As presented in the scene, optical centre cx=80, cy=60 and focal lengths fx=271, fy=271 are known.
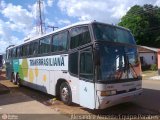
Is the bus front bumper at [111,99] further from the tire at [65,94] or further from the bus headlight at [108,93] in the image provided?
the tire at [65,94]

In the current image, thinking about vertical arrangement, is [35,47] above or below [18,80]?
above

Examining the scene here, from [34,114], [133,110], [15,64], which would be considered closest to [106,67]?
[133,110]

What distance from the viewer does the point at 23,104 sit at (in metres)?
10.9

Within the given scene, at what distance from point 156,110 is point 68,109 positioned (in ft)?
10.9

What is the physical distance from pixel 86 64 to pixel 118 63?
3.67 feet

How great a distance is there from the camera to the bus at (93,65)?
8992 millimetres

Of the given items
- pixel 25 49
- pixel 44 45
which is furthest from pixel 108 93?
pixel 25 49

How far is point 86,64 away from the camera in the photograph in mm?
9531

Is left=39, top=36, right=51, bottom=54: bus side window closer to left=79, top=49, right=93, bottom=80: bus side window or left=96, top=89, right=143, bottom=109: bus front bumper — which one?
left=79, top=49, right=93, bottom=80: bus side window

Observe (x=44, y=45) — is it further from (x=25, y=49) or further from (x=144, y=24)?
(x=144, y=24)

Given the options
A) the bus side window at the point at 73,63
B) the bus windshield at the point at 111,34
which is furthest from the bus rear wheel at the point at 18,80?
the bus windshield at the point at 111,34

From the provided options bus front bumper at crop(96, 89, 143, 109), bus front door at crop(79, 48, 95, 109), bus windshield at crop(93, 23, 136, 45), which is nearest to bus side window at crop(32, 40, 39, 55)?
bus front door at crop(79, 48, 95, 109)

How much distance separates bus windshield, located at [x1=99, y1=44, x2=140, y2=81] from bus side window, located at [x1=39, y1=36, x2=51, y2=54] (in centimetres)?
447

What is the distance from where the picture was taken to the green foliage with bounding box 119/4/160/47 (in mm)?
59469
